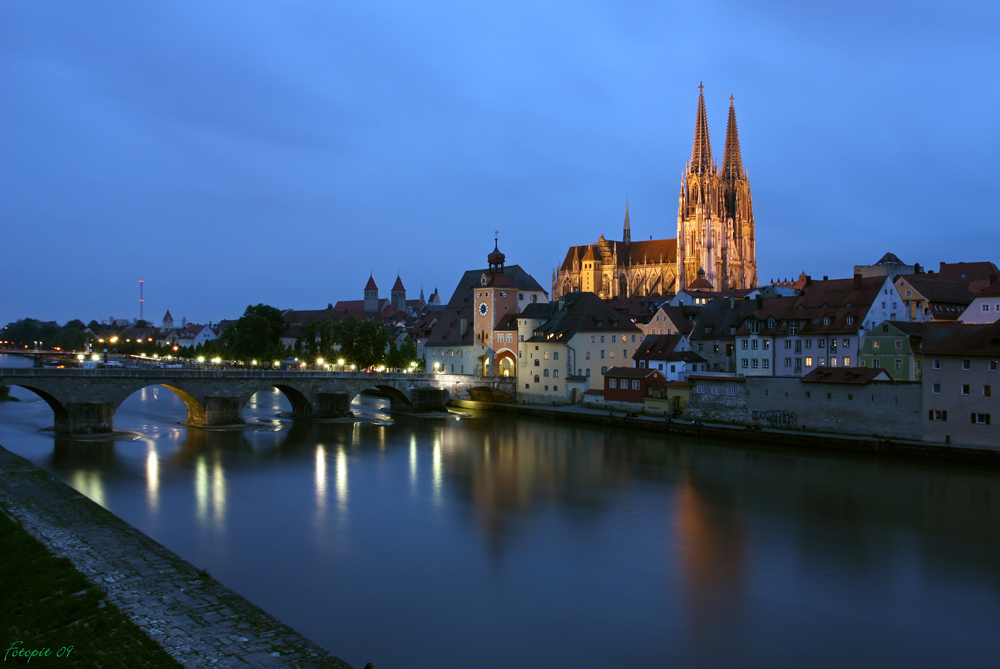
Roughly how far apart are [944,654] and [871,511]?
36.1ft

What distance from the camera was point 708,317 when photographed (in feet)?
181

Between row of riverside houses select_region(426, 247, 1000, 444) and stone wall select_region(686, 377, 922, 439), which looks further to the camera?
stone wall select_region(686, 377, 922, 439)

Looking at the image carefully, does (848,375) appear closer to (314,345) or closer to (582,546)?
(582,546)

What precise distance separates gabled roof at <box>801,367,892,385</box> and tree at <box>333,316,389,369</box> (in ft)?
130

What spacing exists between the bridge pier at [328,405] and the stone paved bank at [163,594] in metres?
29.2

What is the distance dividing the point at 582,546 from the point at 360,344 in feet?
165

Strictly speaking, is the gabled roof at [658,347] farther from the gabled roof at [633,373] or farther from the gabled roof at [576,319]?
the gabled roof at [576,319]

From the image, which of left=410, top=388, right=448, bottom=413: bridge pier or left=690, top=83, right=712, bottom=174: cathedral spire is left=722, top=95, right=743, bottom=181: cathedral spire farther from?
→ left=410, top=388, right=448, bottom=413: bridge pier

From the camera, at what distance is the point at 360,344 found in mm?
68750

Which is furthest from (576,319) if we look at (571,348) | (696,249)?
(696,249)

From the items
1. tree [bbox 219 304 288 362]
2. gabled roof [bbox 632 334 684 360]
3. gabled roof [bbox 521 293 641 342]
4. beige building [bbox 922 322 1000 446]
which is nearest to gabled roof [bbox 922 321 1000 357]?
beige building [bbox 922 322 1000 446]

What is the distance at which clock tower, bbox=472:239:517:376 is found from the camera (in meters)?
63.5

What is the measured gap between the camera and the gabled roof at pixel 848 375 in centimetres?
3688

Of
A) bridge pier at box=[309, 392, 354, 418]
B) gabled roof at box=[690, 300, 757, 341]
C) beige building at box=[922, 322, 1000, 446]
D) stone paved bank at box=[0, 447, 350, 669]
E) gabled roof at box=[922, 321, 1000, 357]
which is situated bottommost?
stone paved bank at box=[0, 447, 350, 669]
